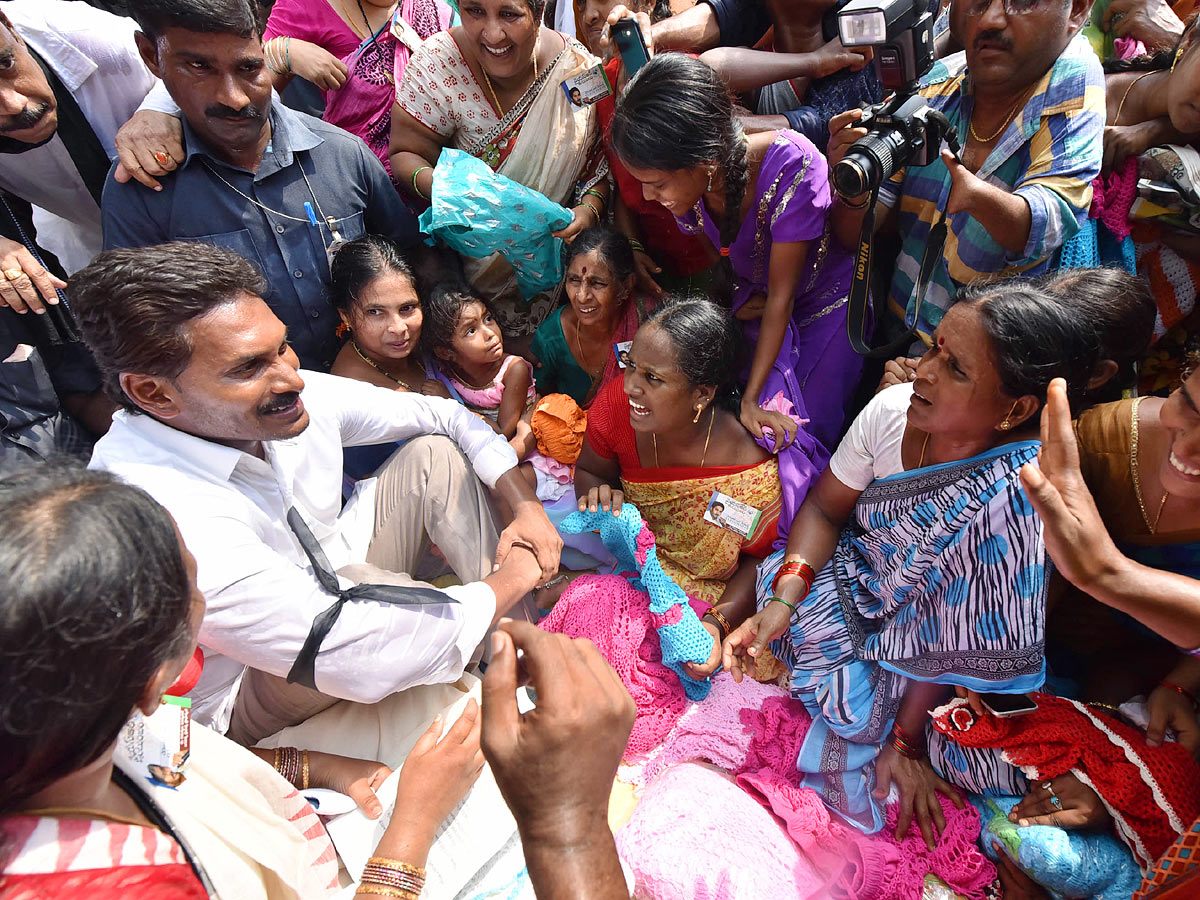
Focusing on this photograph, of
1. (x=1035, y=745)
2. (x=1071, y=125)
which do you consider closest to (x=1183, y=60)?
(x=1071, y=125)

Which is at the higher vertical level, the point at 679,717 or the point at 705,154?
the point at 705,154

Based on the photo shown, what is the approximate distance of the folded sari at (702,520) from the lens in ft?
8.40

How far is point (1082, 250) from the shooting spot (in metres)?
2.25

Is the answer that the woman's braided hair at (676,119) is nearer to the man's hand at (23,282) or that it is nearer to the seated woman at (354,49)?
the seated woman at (354,49)

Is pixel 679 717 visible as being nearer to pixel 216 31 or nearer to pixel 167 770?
pixel 167 770

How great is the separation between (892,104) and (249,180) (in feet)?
7.16

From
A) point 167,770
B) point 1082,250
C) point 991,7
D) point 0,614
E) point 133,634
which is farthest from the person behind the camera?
point 1082,250

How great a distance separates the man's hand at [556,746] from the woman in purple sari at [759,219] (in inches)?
63.8

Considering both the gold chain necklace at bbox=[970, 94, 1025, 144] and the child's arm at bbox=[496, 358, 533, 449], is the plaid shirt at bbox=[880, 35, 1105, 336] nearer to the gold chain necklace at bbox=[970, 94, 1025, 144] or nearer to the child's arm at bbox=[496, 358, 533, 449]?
the gold chain necklace at bbox=[970, 94, 1025, 144]

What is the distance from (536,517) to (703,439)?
665 millimetres

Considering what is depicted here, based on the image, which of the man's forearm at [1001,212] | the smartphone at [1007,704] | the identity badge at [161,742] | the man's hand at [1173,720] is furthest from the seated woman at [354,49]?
the man's hand at [1173,720]

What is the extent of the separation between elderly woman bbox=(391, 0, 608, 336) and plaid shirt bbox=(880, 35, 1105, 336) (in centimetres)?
122

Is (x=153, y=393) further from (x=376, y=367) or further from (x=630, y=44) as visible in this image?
(x=630, y=44)

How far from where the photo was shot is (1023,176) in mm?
2150
